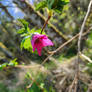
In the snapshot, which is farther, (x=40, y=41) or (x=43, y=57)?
(x=43, y=57)

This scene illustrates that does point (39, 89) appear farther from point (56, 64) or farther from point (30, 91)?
point (56, 64)

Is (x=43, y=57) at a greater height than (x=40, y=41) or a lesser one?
lesser

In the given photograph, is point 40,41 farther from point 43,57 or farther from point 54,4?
point 43,57

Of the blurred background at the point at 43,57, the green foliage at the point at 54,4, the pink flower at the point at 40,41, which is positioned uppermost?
the green foliage at the point at 54,4

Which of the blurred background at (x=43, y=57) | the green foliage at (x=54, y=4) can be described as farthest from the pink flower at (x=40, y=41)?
the blurred background at (x=43, y=57)

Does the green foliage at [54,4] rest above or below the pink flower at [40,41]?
above

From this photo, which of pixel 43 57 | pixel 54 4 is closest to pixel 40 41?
pixel 54 4

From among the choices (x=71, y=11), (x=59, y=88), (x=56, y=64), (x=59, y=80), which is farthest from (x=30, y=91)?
(x=71, y=11)

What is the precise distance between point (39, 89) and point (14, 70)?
127cm

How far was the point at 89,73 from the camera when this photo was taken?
1.62m

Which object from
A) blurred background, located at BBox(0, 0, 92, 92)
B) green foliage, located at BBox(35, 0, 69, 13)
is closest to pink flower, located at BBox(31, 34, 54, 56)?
green foliage, located at BBox(35, 0, 69, 13)

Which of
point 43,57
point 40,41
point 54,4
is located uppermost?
point 54,4

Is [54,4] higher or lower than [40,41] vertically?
higher

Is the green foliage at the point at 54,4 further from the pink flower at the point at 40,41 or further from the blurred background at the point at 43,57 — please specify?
the blurred background at the point at 43,57
